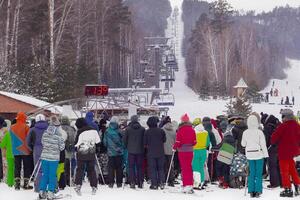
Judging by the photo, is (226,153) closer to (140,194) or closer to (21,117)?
(140,194)

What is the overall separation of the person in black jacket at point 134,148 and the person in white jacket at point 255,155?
2.45m

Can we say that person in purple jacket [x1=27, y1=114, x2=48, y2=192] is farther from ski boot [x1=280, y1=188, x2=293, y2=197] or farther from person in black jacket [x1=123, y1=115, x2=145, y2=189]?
ski boot [x1=280, y1=188, x2=293, y2=197]

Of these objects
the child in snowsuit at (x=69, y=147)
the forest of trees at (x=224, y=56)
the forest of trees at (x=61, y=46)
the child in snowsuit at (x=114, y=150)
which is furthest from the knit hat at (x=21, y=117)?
the forest of trees at (x=224, y=56)

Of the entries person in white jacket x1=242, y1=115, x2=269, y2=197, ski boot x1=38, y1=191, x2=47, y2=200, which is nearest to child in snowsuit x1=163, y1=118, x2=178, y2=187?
person in white jacket x1=242, y1=115, x2=269, y2=197

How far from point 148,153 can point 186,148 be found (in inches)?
35.8


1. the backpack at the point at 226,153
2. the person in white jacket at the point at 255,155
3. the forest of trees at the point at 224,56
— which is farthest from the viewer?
the forest of trees at the point at 224,56

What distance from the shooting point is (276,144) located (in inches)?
424

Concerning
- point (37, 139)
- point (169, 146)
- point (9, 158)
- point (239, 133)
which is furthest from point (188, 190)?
point (9, 158)

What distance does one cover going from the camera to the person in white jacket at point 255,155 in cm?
1058

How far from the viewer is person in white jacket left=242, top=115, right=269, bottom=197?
1058 cm

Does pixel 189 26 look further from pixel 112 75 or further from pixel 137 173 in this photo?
pixel 137 173

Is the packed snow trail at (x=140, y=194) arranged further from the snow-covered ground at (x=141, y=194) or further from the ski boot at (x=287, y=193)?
the ski boot at (x=287, y=193)

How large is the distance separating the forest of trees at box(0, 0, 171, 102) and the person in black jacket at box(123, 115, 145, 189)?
15.3m

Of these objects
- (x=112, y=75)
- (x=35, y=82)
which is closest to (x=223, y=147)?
(x=35, y=82)
